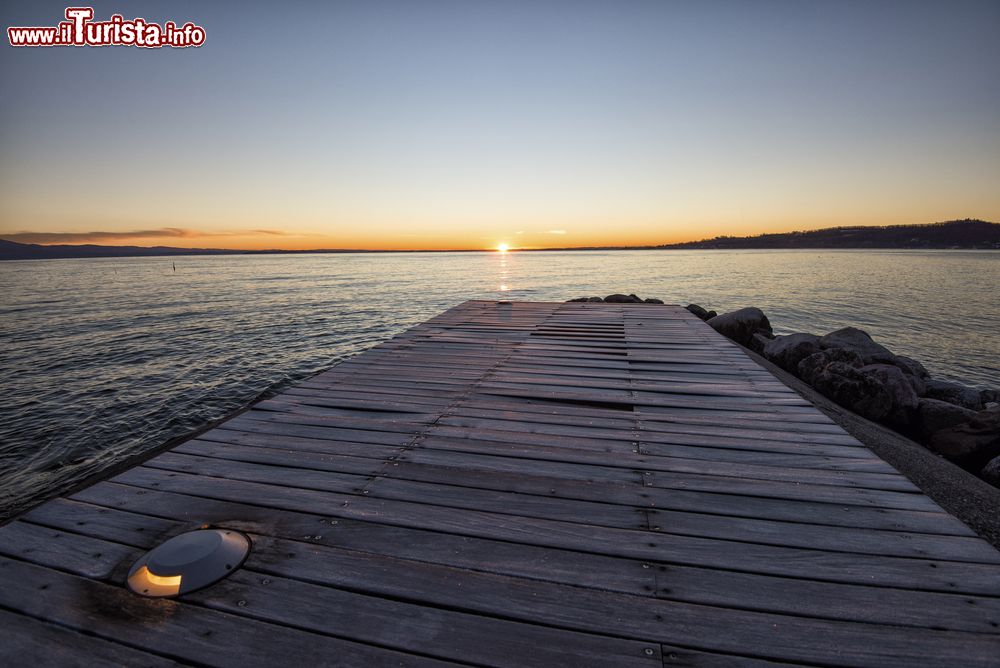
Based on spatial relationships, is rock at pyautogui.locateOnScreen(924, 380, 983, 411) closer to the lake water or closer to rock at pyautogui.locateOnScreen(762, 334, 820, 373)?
rock at pyautogui.locateOnScreen(762, 334, 820, 373)

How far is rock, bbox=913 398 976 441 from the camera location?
6.24 m

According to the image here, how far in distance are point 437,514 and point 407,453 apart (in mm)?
864

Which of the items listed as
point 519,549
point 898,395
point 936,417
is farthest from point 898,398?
point 519,549

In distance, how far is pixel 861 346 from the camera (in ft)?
31.6

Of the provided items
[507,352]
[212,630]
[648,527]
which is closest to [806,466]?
[648,527]

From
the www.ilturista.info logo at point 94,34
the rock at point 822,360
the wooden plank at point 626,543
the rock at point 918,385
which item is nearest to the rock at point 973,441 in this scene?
the rock at point 822,360

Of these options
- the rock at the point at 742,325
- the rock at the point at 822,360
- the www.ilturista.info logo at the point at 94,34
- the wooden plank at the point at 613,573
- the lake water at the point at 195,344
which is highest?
the www.ilturista.info logo at the point at 94,34

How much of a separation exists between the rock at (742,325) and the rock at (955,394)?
10.9 ft

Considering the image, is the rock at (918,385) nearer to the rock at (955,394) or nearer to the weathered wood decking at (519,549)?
the rock at (955,394)

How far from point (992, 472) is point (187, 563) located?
7.63m

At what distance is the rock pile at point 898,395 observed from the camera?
18.4ft

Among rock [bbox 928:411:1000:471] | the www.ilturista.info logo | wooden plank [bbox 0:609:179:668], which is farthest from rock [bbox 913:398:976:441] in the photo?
the www.ilturista.info logo

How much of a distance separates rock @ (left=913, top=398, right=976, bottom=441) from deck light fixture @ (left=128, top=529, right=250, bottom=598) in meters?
8.79

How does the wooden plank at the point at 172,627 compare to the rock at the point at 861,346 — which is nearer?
the wooden plank at the point at 172,627
